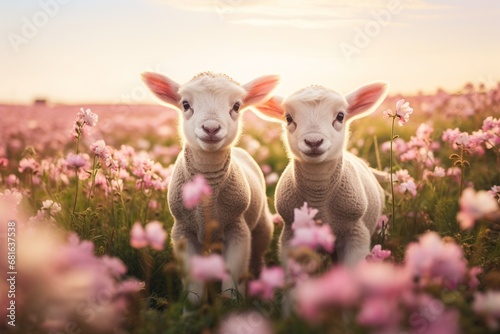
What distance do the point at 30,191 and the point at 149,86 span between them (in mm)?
1922

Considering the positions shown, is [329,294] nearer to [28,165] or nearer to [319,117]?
[319,117]

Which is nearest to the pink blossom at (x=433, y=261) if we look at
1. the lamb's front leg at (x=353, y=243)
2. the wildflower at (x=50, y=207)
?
the lamb's front leg at (x=353, y=243)

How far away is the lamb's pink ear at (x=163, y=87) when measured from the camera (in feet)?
12.9

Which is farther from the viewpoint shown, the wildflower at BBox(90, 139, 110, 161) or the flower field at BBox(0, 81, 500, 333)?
the wildflower at BBox(90, 139, 110, 161)

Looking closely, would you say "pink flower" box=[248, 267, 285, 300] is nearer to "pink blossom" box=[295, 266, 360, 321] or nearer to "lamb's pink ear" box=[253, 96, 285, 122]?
"pink blossom" box=[295, 266, 360, 321]

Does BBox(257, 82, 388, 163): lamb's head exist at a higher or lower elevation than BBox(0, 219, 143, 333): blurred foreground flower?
higher

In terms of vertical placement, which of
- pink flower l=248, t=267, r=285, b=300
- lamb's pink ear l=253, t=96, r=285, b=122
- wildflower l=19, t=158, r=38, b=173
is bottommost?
pink flower l=248, t=267, r=285, b=300

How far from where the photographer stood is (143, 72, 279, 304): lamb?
3643 millimetres

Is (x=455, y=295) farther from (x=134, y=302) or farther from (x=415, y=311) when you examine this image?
(x=134, y=302)

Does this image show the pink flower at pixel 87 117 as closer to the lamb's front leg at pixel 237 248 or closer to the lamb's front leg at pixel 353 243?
the lamb's front leg at pixel 237 248

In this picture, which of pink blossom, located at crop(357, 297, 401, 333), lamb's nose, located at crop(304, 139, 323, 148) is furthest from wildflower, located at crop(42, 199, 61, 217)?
pink blossom, located at crop(357, 297, 401, 333)

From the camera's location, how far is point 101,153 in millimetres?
3928

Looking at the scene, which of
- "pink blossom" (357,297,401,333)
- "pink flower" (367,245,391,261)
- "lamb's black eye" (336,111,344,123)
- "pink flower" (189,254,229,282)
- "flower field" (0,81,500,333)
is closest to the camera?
"pink blossom" (357,297,401,333)

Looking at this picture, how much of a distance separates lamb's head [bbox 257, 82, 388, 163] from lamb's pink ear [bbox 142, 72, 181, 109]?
695mm
